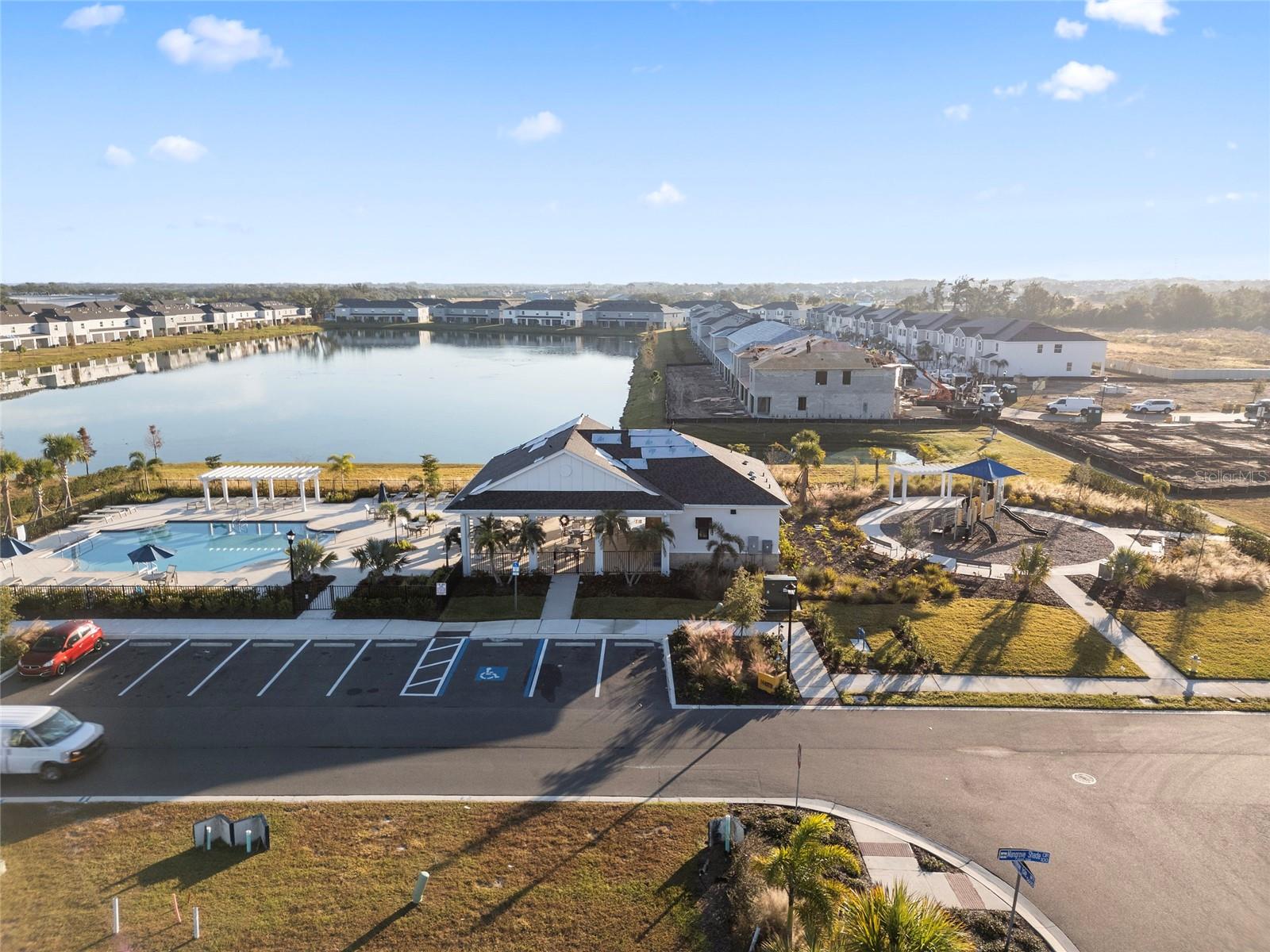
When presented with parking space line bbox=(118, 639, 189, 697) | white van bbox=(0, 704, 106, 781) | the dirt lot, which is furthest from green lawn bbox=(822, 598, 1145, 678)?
the dirt lot

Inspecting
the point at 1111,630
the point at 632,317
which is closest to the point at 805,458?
the point at 1111,630

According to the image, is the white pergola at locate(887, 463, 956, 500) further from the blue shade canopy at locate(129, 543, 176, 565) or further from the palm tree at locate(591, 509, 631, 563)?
the blue shade canopy at locate(129, 543, 176, 565)

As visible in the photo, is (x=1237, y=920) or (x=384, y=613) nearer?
(x=1237, y=920)

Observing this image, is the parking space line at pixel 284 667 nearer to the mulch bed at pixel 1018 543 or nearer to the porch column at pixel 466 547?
the porch column at pixel 466 547

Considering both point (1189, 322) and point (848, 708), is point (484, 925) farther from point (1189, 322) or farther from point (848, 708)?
point (1189, 322)

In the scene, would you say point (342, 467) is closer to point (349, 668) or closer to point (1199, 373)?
point (349, 668)

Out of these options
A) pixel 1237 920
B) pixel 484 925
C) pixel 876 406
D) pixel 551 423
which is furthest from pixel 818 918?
pixel 551 423

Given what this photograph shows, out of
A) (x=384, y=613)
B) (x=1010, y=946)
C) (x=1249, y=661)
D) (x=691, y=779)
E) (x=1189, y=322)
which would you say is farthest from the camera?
(x=1189, y=322)
